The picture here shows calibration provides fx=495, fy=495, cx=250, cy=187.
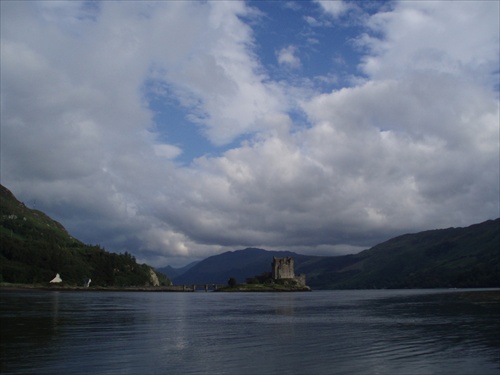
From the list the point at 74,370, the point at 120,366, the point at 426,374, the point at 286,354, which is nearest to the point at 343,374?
the point at 426,374

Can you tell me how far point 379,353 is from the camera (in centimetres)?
3734

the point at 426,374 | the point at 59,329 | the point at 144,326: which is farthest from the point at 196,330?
the point at 426,374

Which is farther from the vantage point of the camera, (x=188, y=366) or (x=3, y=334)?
(x=3, y=334)

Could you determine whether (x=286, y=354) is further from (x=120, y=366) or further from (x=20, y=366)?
(x=20, y=366)

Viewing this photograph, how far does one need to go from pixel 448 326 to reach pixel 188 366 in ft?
128

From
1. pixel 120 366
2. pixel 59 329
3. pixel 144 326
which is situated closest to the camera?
pixel 120 366

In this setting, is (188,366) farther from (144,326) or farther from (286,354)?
(144,326)

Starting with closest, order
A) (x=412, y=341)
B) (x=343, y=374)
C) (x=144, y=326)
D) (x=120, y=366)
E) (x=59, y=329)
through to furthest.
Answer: (x=343, y=374)
(x=120, y=366)
(x=412, y=341)
(x=59, y=329)
(x=144, y=326)

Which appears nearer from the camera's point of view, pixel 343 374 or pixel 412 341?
pixel 343 374

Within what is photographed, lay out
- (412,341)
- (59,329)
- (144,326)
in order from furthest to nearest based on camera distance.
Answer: (144,326)
(59,329)
(412,341)

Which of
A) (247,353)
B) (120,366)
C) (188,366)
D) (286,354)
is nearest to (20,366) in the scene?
(120,366)

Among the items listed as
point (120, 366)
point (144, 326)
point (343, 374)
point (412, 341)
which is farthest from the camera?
point (144, 326)

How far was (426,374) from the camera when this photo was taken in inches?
1158

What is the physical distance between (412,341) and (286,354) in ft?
47.6
